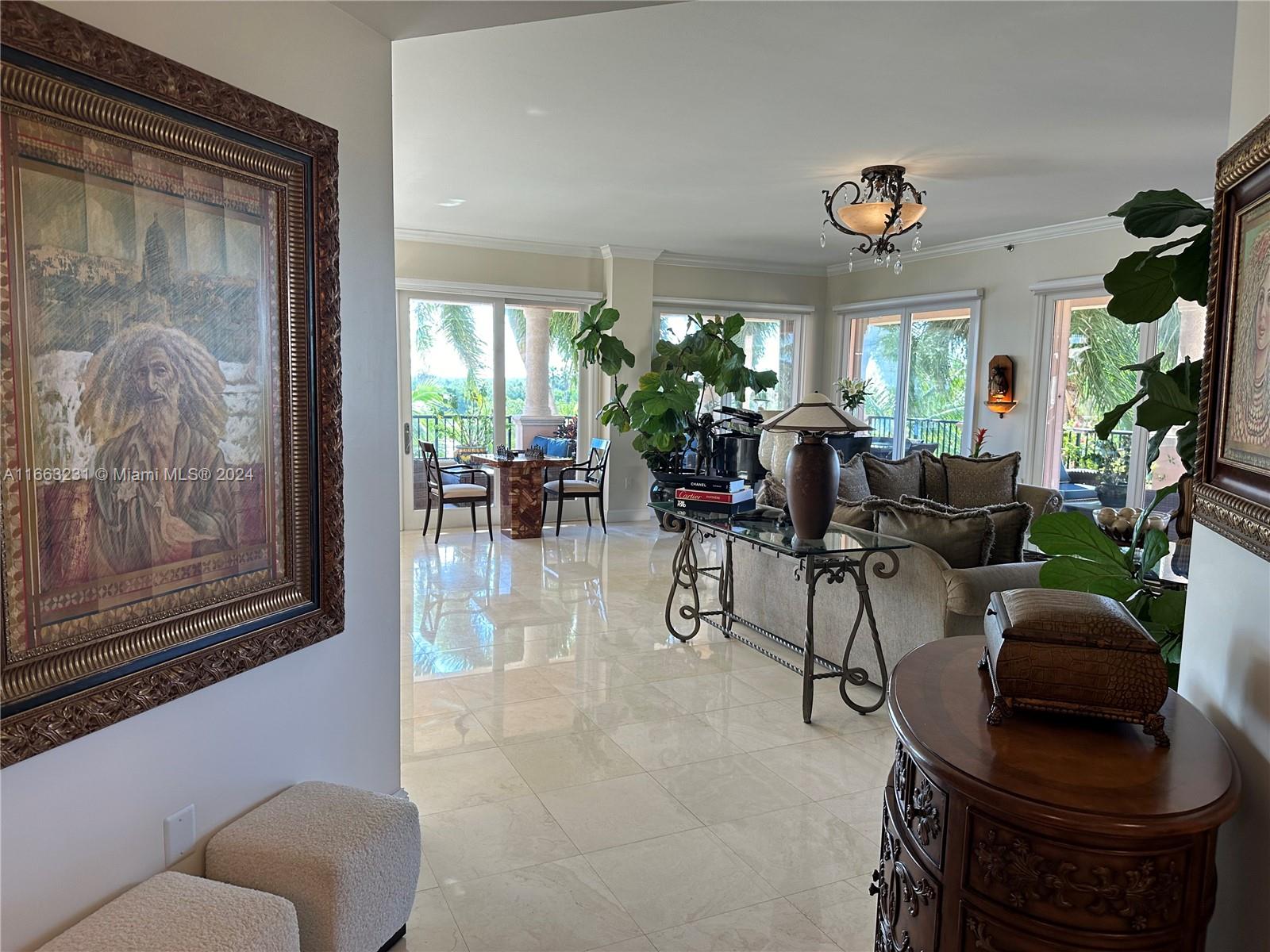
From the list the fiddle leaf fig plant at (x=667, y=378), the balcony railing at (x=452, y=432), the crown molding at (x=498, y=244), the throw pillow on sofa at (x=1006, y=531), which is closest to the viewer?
the throw pillow on sofa at (x=1006, y=531)

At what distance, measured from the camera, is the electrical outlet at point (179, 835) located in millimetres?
1705

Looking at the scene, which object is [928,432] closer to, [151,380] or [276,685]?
[276,685]

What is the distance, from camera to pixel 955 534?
350 centimetres

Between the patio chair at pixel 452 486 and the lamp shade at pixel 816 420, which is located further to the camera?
the patio chair at pixel 452 486

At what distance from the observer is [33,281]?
138 cm

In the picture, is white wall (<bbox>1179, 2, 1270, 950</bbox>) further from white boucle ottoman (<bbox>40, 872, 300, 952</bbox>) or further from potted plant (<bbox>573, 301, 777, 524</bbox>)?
potted plant (<bbox>573, 301, 777, 524</bbox>)

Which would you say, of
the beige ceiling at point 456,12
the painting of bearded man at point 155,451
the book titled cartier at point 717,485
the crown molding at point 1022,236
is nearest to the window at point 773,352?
the crown molding at point 1022,236

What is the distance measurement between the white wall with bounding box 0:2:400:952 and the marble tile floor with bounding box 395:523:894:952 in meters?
0.46

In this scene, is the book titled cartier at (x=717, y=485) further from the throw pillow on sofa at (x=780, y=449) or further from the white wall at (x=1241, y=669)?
the white wall at (x=1241, y=669)

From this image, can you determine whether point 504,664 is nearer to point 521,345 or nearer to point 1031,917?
point 1031,917

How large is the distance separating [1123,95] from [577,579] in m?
4.28

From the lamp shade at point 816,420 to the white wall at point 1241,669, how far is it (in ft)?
6.69

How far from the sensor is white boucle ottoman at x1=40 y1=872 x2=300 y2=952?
1424 millimetres

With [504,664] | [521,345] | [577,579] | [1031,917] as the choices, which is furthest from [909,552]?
[521,345]
